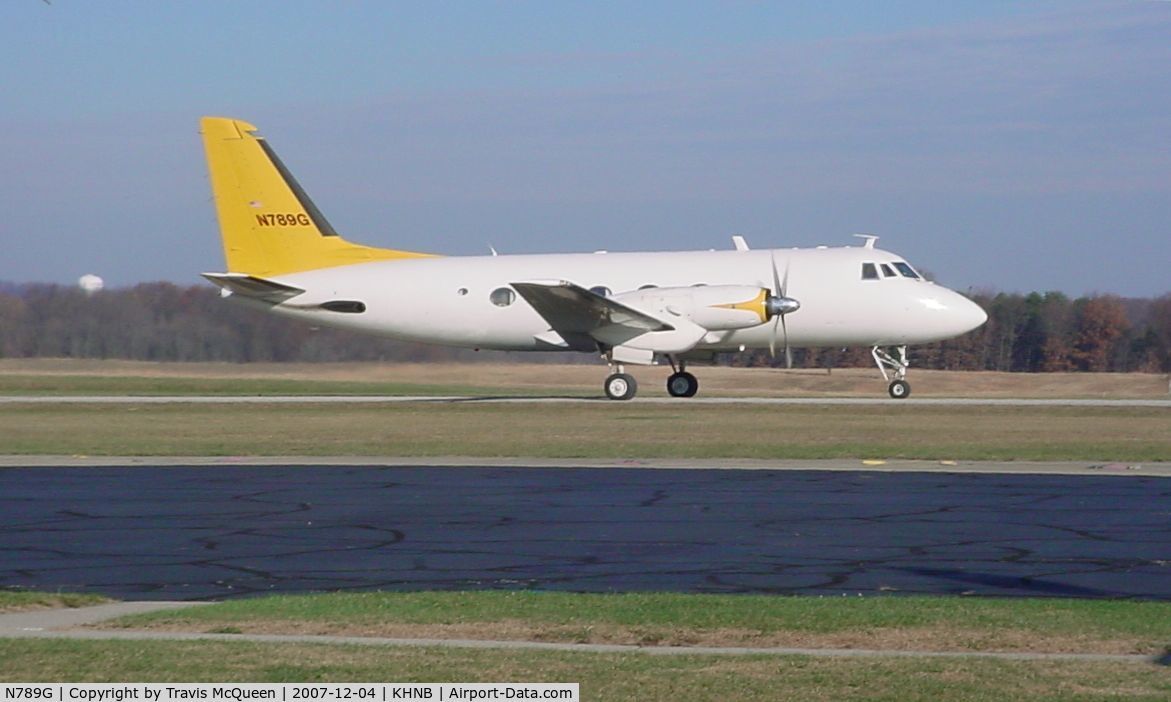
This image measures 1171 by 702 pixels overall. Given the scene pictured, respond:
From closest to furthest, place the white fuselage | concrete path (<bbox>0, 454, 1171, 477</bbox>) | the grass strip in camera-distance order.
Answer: the grass strip → concrete path (<bbox>0, 454, 1171, 477</bbox>) → the white fuselage

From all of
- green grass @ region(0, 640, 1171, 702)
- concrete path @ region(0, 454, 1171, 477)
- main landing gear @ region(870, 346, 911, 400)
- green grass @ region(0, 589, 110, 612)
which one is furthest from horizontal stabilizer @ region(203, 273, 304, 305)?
green grass @ region(0, 640, 1171, 702)

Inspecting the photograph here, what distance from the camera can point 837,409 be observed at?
35.0 meters

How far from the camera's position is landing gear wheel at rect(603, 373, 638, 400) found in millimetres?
37125

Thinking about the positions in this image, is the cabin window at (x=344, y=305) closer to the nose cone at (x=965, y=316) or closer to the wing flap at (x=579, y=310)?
the wing flap at (x=579, y=310)

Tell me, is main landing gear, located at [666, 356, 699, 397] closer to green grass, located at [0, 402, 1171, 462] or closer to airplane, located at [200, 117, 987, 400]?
airplane, located at [200, 117, 987, 400]

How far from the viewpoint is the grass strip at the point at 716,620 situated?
9.06 metres

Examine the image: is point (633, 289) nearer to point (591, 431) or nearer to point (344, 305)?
point (344, 305)

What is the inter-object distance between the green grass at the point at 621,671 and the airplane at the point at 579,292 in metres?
26.4

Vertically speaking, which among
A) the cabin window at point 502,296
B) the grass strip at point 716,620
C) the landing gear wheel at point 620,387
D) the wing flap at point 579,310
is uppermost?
the cabin window at point 502,296

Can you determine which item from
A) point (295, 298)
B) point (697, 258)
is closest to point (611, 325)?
point (697, 258)

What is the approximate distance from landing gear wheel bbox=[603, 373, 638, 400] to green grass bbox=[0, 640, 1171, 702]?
93.4ft

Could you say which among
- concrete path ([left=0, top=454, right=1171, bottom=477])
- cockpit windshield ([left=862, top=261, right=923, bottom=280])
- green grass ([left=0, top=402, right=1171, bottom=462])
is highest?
cockpit windshield ([left=862, top=261, right=923, bottom=280])
